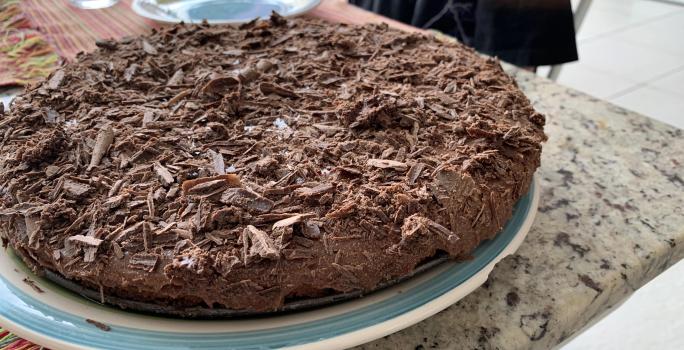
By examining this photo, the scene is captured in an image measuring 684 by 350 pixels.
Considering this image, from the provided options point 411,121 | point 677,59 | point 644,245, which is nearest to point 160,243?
point 411,121

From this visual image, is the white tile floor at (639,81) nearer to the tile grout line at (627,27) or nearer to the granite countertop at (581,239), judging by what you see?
the tile grout line at (627,27)

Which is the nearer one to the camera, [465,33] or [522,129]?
[522,129]

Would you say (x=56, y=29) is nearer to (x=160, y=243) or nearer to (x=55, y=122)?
(x=55, y=122)

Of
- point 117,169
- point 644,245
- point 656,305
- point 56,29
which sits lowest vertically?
point 656,305

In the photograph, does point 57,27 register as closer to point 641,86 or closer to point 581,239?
point 581,239

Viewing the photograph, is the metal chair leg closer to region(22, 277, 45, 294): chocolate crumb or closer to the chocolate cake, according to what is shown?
the chocolate cake

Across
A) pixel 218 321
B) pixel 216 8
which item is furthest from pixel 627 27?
pixel 218 321

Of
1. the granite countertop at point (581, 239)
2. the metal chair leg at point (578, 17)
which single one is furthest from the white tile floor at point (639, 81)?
the metal chair leg at point (578, 17)
